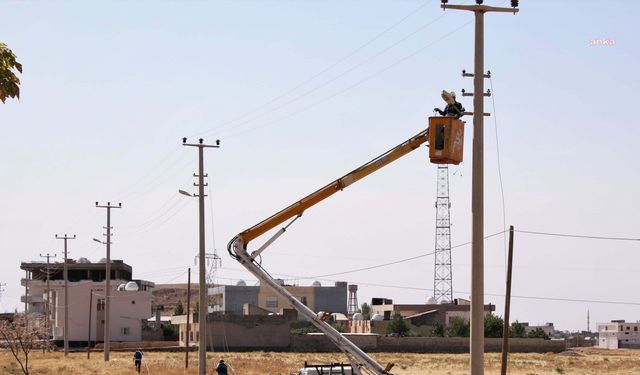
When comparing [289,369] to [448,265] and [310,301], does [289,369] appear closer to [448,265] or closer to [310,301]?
[448,265]

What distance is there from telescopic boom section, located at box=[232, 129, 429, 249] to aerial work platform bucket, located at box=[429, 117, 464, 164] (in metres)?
4.26

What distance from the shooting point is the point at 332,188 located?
93.6 ft

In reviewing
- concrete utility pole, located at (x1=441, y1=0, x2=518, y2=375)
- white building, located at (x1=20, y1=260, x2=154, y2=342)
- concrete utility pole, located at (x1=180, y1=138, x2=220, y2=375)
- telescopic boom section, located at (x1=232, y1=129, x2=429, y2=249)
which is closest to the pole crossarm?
concrete utility pole, located at (x1=441, y1=0, x2=518, y2=375)

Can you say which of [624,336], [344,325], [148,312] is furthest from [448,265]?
[624,336]

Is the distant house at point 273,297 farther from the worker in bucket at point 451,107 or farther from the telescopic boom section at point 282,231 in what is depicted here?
the worker in bucket at point 451,107

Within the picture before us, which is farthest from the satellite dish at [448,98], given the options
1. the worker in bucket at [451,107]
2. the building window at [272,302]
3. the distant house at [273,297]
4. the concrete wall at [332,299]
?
the concrete wall at [332,299]

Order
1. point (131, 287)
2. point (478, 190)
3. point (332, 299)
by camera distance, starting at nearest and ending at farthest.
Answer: point (478, 190)
point (131, 287)
point (332, 299)

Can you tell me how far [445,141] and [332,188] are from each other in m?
7.45

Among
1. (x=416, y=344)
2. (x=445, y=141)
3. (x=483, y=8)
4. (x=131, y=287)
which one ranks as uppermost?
Answer: (x=483, y=8)

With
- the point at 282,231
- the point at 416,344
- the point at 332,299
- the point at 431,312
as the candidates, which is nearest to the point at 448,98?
the point at 282,231

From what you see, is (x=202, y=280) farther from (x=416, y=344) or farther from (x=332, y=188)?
(x=416, y=344)

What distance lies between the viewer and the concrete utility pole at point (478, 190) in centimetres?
2061

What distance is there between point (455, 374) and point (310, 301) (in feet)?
318

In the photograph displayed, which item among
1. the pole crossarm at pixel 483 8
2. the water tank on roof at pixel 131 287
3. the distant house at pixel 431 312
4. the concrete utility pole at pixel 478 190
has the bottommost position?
the distant house at pixel 431 312
